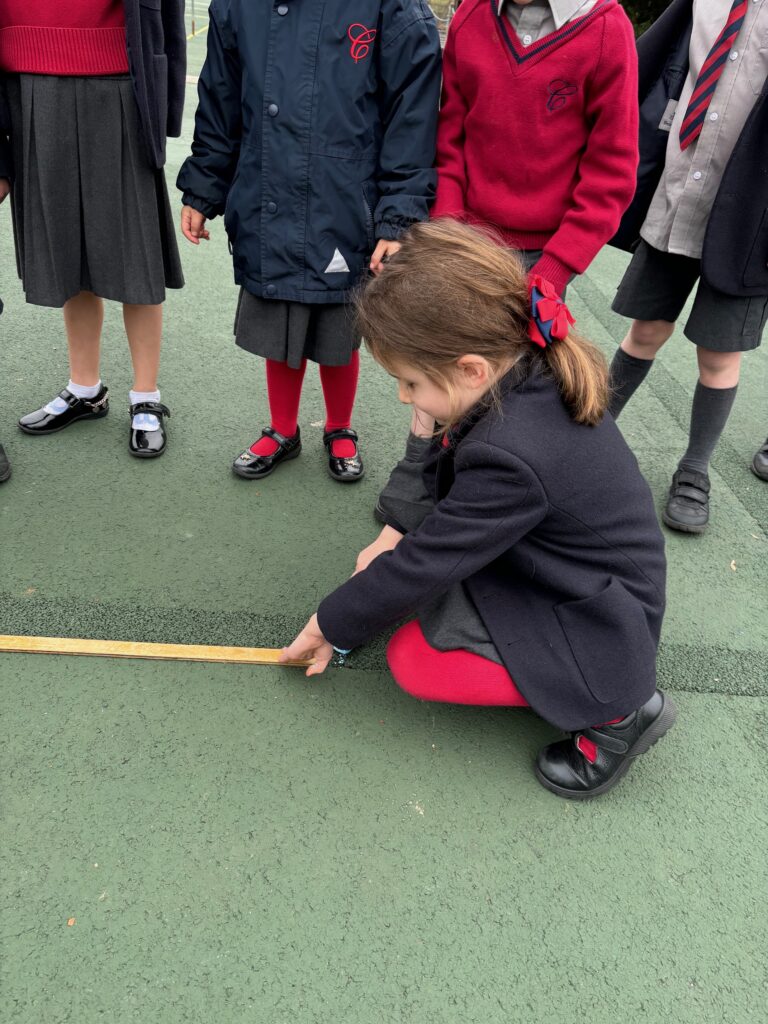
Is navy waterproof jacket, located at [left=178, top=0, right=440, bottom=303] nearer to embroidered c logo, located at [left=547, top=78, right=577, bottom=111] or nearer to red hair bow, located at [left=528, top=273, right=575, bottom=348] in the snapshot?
embroidered c logo, located at [left=547, top=78, right=577, bottom=111]

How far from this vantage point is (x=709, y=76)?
6.02 feet

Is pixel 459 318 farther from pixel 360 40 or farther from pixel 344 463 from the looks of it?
pixel 344 463

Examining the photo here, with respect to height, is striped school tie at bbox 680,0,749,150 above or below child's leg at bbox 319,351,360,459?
above

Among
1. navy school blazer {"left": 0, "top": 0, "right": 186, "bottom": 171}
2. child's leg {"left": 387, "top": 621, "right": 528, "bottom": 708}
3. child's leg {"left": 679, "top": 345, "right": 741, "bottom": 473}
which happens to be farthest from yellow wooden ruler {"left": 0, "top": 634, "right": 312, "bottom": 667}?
child's leg {"left": 679, "top": 345, "right": 741, "bottom": 473}

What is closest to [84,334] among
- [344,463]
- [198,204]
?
[198,204]

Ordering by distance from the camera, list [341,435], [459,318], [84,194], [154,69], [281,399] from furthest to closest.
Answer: [341,435] → [281,399] → [84,194] → [154,69] → [459,318]

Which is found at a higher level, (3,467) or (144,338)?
(144,338)

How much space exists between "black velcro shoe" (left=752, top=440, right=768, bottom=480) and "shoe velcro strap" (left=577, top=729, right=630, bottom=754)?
1.43 m

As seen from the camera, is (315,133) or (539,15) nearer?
(539,15)

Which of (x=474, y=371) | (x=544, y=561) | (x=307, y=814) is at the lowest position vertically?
(x=307, y=814)

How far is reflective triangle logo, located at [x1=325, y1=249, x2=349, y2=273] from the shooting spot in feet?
6.22

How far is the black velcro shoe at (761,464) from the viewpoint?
253 centimetres

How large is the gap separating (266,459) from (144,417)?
40 centimetres

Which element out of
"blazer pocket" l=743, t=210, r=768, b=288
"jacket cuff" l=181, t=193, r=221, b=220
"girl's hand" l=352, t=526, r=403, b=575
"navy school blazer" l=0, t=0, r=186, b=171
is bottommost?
"girl's hand" l=352, t=526, r=403, b=575
